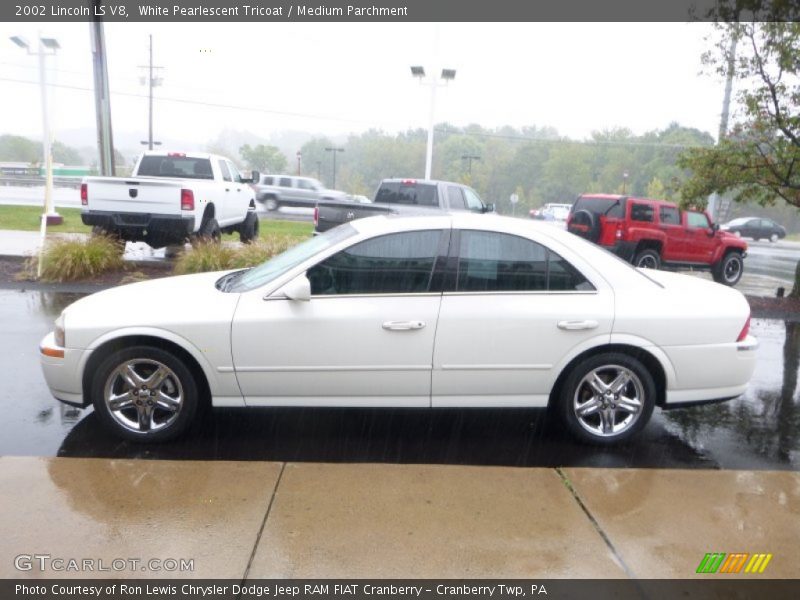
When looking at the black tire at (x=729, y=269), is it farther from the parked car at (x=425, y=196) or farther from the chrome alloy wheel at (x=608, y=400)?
the chrome alloy wheel at (x=608, y=400)

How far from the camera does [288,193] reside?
36125 mm

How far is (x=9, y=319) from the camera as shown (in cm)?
774

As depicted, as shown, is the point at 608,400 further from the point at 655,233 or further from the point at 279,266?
the point at 655,233

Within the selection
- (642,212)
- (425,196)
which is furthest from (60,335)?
(642,212)

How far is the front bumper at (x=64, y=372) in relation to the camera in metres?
4.22

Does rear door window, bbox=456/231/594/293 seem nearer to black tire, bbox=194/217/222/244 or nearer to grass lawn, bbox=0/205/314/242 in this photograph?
black tire, bbox=194/217/222/244

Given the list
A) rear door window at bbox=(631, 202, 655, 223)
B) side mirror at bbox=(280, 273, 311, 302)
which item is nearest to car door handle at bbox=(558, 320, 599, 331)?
side mirror at bbox=(280, 273, 311, 302)

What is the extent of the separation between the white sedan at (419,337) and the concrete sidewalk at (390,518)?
0.50 metres

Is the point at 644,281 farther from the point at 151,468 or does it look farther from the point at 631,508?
the point at 151,468

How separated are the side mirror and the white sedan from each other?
14mm

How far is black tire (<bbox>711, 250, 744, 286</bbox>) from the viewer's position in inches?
611
